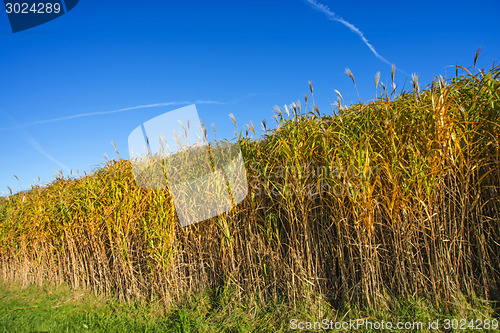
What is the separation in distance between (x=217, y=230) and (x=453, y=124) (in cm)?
236

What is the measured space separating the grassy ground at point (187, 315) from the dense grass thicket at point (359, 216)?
102mm

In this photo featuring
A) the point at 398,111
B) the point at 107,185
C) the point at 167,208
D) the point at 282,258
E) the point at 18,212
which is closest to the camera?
the point at 398,111

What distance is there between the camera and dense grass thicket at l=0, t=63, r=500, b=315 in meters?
2.08

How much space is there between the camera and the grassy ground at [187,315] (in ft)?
6.64

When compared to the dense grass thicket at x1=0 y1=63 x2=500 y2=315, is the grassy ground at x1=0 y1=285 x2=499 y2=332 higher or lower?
lower

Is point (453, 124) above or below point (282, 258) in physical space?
above

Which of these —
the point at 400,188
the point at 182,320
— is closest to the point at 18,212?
the point at 182,320

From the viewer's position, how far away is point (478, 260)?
2.11 m

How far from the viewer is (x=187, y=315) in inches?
106

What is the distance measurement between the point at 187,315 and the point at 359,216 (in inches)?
76.8

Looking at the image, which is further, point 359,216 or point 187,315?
point 187,315

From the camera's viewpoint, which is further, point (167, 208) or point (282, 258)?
point (167, 208)

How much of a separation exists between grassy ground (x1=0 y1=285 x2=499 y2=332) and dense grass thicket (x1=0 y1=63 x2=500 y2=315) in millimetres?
102

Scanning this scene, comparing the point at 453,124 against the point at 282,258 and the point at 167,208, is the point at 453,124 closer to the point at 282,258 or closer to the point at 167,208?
the point at 282,258
